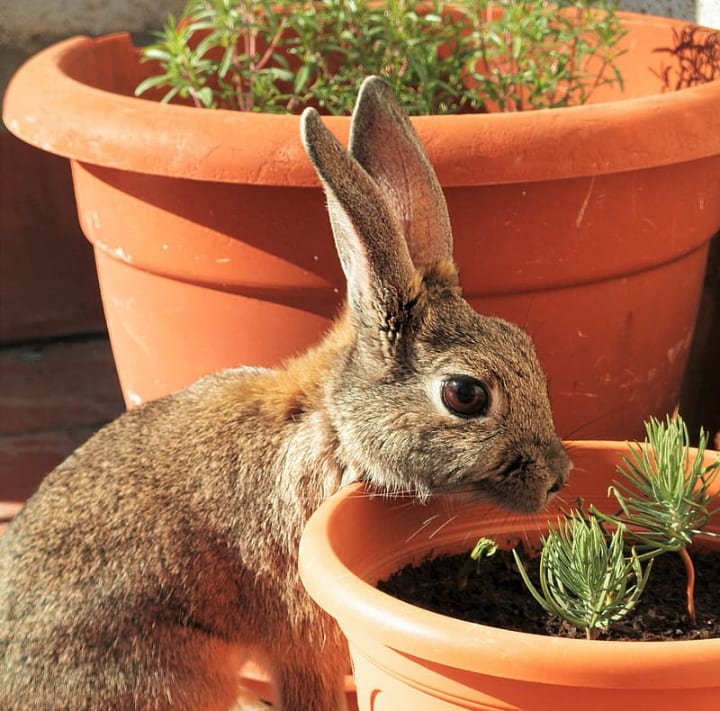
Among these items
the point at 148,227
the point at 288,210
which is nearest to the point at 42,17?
the point at 148,227

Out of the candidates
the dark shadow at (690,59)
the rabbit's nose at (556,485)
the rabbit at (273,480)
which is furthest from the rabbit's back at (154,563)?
the dark shadow at (690,59)

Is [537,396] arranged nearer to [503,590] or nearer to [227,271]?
[503,590]

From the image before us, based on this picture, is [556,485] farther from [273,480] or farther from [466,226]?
[466,226]

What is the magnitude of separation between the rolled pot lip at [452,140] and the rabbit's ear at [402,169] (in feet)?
0.46

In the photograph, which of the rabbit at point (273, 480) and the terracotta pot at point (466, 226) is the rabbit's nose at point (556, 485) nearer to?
the rabbit at point (273, 480)

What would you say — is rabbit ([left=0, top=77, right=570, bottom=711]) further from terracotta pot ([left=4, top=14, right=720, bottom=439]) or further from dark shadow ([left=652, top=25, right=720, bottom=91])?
dark shadow ([left=652, top=25, right=720, bottom=91])

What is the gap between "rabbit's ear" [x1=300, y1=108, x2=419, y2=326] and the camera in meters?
1.92

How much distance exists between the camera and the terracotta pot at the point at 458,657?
1.46 metres

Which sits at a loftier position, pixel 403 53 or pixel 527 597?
pixel 403 53

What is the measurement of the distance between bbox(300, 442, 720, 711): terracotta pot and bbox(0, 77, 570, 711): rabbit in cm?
20

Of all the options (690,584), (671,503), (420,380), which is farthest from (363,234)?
(690,584)

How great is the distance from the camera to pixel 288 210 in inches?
96.5

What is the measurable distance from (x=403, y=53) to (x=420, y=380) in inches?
50.5

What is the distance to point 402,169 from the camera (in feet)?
7.30
